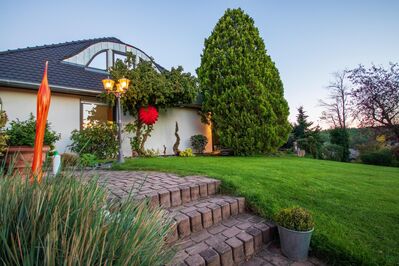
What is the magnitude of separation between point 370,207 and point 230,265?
232cm

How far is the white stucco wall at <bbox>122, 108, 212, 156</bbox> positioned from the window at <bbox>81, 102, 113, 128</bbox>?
0.66 meters

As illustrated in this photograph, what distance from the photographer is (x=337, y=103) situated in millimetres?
18734

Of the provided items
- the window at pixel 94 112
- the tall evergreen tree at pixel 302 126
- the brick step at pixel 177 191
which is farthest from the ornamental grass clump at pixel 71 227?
the tall evergreen tree at pixel 302 126

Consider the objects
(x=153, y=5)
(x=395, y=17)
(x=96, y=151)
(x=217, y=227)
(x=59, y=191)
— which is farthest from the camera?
(x=153, y=5)

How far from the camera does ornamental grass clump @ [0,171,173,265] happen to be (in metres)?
0.69

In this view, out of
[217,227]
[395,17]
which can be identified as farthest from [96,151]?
[395,17]

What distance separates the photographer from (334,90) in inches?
733

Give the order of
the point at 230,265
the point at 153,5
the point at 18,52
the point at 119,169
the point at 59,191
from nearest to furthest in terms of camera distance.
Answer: the point at 59,191, the point at 230,265, the point at 119,169, the point at 18,52, the point at 153,5

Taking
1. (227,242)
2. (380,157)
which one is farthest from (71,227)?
(380,157)

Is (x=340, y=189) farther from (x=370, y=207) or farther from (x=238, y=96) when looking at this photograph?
(x=238, y=96)

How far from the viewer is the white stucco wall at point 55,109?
565 cm

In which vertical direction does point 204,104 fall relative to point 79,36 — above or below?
below

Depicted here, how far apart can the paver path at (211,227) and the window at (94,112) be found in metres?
5.00

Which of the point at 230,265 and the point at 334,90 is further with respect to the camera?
the point at 334,90
